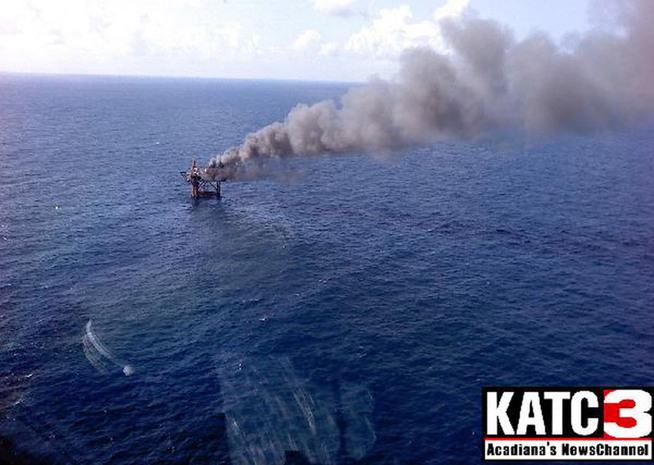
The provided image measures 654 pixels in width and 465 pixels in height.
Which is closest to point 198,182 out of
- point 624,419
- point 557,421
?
point 557,421

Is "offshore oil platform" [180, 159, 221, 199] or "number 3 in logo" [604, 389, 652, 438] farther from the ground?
"offshore oil platform" [180, 159, 221, 199]

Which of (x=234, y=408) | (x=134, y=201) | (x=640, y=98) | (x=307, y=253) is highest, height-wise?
(x=640, y=98)

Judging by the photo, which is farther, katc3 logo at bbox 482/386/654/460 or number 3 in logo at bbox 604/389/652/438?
number 3 in logo at bbox 604/389/652/438

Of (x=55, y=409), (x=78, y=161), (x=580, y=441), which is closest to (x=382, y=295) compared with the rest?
(x=580, y=441)

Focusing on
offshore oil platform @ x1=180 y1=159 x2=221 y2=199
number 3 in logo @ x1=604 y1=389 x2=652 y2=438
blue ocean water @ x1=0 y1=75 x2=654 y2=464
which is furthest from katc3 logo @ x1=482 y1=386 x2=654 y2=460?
offshore oil platform @ x1=180 y1=159 x2=221 y2=199

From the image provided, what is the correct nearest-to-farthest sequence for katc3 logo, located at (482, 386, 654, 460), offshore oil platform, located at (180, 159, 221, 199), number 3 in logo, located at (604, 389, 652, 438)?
katc3 logo, located at (482, 386, 654, 460), number 3 in logo, located at (604, 389, 652, 438), offshore oil platform, located at (180, 159, 221, 199)

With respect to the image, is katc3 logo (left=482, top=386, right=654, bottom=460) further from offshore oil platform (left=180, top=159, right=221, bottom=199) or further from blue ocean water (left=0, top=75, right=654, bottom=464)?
offshore oil platform (left=180, top=159, right=221, bottom=199)

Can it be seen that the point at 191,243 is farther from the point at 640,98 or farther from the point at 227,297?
the point at 640,98

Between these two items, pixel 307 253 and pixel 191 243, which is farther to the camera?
pixel 191 243
